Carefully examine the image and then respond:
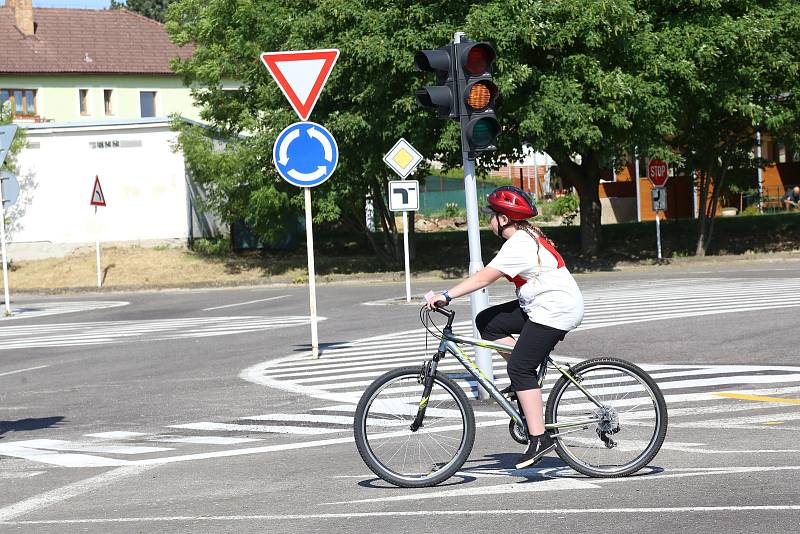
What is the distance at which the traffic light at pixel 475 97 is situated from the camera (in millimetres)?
10859

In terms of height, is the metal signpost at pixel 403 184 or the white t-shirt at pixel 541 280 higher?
the metal signpost at pixel 403 184

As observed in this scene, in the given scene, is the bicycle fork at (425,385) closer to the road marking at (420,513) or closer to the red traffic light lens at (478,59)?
the road marking at (420,513)

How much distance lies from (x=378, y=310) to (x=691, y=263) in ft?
40.7

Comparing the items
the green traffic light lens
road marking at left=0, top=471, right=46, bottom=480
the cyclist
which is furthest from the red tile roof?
the cyclist

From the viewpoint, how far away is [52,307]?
30.8 m

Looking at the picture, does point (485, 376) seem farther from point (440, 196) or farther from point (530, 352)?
point (440, 196)

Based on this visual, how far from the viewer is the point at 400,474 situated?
7613 millimetres

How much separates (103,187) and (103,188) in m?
0.05

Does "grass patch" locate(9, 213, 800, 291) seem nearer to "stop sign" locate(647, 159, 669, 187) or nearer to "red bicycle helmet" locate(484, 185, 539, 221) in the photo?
"stop sign" locate(647, 159, 669, 187)

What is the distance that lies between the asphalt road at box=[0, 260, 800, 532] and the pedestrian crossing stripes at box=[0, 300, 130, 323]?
6.35m

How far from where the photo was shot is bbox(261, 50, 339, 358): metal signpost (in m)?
14.5

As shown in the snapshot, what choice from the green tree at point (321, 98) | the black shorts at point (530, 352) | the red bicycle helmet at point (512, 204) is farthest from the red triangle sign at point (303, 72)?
the green tree at point (321, 98)

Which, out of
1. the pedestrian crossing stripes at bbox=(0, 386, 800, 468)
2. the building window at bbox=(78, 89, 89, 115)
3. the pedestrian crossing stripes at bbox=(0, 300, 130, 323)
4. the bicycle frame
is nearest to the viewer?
the bicycle frame

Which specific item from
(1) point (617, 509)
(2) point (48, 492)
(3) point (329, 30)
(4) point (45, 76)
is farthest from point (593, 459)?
(4) point (45, 76)
